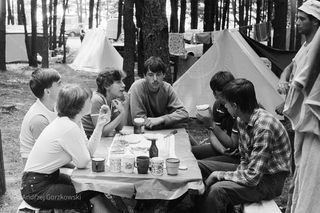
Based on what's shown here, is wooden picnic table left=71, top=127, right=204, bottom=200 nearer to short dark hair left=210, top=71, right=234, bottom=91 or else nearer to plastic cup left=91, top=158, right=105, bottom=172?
plastic cup left=91, top=158, right=105, bottom=172

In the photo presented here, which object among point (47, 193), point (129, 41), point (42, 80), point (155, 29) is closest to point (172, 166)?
point (47, 193)

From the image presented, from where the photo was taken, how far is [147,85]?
471cm

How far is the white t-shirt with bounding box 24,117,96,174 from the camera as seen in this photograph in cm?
316

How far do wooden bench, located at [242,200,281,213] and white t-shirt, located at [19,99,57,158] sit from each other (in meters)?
1.70

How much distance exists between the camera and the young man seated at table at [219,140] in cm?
398

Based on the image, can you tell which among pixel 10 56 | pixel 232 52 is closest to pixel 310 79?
pixel 232 52

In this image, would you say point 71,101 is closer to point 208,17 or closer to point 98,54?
point 208,17

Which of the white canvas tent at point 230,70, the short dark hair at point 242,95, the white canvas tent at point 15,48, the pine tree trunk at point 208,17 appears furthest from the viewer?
the white canvas tent at point 15,48

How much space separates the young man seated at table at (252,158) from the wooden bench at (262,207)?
0.03 meters

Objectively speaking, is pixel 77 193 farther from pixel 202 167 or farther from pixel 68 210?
pixel 202 167

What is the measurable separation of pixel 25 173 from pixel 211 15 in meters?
10.7

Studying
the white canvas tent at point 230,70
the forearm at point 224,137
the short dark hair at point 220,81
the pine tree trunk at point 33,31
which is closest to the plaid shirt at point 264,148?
the forearm at point 224,137

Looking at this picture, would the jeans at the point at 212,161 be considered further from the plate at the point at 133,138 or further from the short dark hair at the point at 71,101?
the short dark hair at the point at 71,101

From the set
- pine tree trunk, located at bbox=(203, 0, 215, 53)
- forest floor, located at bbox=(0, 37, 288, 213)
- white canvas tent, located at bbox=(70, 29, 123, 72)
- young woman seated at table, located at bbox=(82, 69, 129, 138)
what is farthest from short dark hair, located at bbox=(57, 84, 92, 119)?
white canvas tent, located at bbox=(70, 29, 123, 72)
